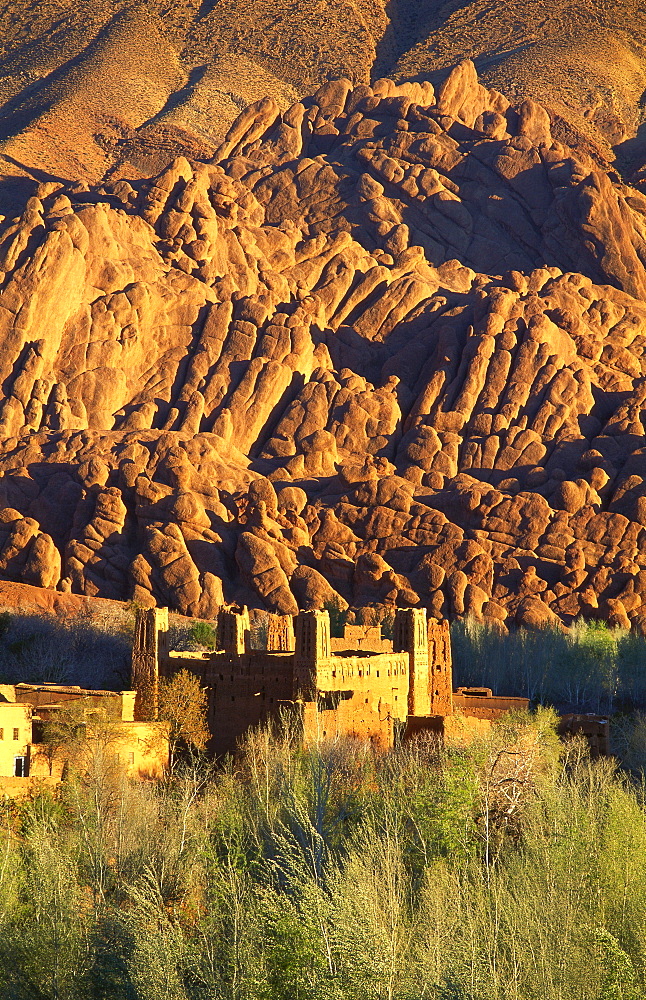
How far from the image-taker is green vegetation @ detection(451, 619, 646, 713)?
82.5 m

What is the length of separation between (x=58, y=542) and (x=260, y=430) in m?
24.1

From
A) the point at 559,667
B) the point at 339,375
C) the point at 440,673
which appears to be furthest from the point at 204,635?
the point at 339,375

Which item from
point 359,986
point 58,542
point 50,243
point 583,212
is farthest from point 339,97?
point 359,986

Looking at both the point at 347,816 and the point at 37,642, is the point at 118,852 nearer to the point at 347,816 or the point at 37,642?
the point at 347,816

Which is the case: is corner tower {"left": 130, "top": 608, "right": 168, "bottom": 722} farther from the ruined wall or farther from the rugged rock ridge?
the rugged rock ridge

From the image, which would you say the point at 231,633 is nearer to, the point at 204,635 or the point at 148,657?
the point at 148,657

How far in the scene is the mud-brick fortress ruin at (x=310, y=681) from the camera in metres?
54.2

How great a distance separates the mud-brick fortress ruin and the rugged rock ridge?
108 ft

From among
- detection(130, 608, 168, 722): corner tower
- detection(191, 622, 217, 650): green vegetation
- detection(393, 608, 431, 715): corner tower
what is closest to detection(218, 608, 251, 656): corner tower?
detection(130, 608, 168, 722): corner tower

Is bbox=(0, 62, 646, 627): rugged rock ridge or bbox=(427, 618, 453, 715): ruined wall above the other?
bbox=(0, 62, 646, 627): rugged rock ridge

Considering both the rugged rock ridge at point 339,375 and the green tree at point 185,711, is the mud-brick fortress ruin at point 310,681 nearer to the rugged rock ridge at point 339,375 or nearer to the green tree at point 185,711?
the green tree at point 185,711

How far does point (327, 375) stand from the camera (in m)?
123

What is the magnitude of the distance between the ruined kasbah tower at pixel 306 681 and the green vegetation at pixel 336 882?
135 inches

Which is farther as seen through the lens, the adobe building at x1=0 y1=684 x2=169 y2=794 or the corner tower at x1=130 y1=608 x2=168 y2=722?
the corner tower at x1=130 y1=608 x2=168 y2=722
